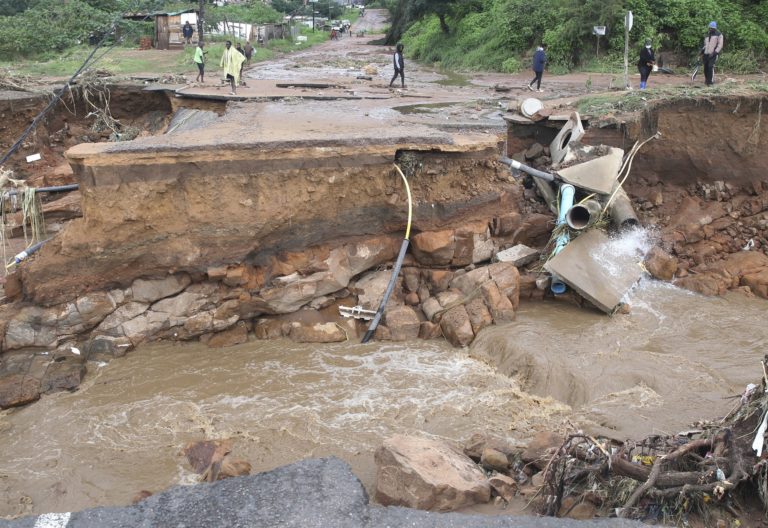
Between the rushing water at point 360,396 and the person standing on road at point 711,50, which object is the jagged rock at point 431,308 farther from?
the person standing on road at point 711,50

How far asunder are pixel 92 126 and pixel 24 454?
34.3 ft

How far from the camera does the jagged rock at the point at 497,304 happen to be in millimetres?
8195

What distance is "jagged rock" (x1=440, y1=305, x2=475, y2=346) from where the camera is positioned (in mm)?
7883

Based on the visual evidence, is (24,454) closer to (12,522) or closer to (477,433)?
(12,522)

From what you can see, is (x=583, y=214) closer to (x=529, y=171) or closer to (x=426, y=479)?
(x=529, y=171)

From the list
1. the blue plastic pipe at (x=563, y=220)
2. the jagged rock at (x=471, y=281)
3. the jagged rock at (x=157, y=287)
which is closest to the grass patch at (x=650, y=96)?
the blue plastic pipe at (x=563, y=220)

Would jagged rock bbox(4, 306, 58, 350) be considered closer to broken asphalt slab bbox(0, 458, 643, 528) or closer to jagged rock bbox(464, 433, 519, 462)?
broken asphalt slab bbox(0, 458, 643, 528)

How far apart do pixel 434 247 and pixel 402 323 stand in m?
1.30

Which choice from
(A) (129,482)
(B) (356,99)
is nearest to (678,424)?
(A) (129,482)

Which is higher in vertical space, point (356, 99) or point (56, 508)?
point (356, 99)

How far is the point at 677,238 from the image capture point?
996 centimetres

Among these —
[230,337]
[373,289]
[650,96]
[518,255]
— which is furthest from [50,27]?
[518,255]

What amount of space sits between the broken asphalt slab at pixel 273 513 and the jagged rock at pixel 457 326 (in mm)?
3985

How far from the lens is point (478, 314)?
8117 mm
